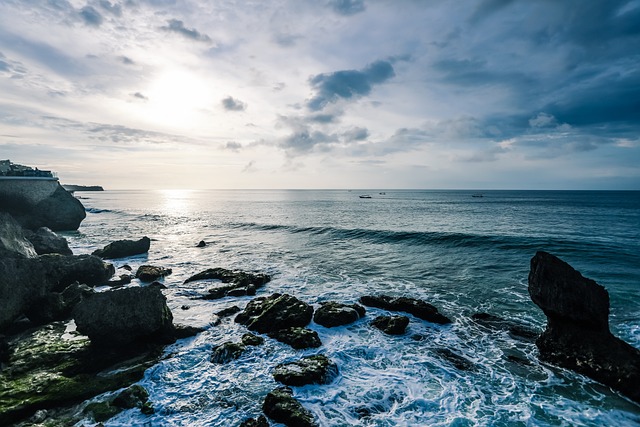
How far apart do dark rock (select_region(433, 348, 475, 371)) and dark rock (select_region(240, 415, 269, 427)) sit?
7.45m

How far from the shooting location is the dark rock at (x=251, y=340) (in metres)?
13.2

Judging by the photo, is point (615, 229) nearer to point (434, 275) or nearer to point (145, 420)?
point (434, 275)

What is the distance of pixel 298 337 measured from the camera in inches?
523

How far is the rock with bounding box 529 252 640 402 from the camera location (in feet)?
35.0

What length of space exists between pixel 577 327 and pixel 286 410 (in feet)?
38.3

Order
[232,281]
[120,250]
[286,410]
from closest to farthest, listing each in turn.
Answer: [286,410]
[232,281]
[120,250]

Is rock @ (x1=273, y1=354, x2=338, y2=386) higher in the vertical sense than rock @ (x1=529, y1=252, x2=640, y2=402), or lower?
lower

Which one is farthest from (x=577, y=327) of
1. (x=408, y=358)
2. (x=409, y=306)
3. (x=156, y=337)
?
(x=156, y=337)

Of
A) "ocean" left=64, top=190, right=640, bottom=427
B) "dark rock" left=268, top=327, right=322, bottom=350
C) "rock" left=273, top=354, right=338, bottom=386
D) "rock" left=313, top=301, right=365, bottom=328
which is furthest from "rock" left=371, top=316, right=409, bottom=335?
"rock" left=273, top=354, right=338, bottom=386

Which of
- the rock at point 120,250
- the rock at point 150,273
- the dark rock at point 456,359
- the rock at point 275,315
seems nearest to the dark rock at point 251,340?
the rock at point 275,315

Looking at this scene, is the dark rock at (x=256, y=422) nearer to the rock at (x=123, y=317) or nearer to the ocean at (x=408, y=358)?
the ocean at (x=408, y=358)

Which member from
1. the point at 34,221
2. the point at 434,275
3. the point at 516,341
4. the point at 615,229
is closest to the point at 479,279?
the point at 434,275

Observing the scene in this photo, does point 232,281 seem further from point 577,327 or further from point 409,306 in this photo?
point 577,327

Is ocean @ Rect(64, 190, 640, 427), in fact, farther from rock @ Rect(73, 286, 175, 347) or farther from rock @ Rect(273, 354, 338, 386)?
rock @ Rect(73, 286, 175, 347)
